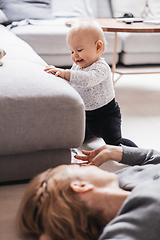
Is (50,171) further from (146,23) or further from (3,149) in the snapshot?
(146,23)

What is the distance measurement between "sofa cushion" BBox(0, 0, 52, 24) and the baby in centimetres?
191

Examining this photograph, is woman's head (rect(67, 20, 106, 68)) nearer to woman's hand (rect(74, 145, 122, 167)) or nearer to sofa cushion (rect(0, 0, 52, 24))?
woman's hand (rect(74, 145, 122, 167))

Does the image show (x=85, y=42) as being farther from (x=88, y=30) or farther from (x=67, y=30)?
(x=67, y=30)

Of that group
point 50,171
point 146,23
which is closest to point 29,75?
point 50,171

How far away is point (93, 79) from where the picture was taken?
139 centimetres

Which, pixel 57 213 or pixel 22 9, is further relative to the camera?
pixel 22 9

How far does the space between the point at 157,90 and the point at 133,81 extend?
34 cm

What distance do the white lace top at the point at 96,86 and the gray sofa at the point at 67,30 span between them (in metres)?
1.46

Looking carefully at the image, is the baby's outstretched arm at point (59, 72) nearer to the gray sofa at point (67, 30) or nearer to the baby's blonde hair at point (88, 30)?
the baby's blonde hair at point (88, 30)

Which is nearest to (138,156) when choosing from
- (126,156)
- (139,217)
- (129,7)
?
(126,156)

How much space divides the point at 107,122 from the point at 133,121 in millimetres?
434

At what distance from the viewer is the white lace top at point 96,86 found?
1393mm

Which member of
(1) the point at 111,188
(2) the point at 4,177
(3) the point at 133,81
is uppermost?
(1) the point at 111,188

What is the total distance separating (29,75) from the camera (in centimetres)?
114
